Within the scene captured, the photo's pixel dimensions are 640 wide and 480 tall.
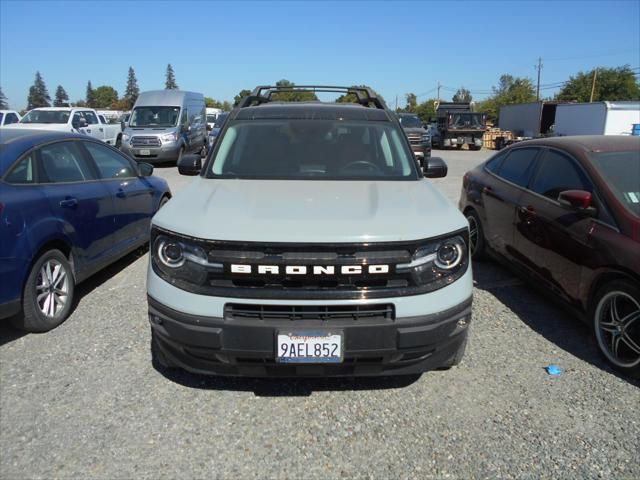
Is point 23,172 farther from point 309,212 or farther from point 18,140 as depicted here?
point 309,212

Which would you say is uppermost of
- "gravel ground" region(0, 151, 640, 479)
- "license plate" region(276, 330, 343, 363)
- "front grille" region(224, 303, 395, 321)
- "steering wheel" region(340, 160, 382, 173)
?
"steering wheel" region(340, 160, 382, 173)

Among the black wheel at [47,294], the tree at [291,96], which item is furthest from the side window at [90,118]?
the black wheel at [47,294]

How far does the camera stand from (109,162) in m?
5.38

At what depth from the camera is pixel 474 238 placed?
605cm

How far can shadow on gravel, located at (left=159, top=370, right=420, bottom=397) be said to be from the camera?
10.4 ft

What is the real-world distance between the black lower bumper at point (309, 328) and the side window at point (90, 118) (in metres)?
17.5

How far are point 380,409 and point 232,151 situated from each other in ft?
7.63

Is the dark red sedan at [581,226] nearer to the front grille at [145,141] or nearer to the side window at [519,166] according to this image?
the side window at [519,166]

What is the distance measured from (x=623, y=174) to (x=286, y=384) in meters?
3.12

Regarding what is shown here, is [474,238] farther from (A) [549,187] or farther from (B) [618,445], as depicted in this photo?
(B) [618,445]

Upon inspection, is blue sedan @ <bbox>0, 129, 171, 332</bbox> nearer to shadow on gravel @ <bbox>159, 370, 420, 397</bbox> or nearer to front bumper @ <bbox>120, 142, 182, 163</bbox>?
shadow on gravel @ <bbox>159, 370, 420, 397</bbox>

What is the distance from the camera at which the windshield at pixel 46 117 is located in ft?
53.7

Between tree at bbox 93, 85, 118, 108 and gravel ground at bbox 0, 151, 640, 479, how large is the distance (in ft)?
429

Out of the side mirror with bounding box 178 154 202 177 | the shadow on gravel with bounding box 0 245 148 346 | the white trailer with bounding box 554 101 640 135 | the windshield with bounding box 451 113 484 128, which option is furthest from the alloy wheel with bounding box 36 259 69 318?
the white trailer with bounding box 554 101 640 135
